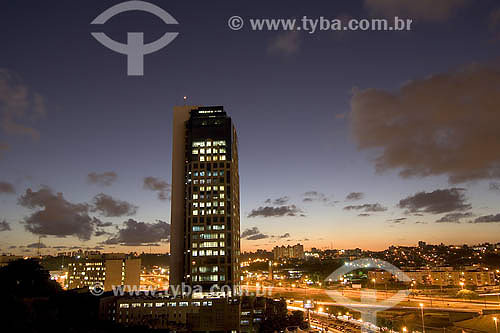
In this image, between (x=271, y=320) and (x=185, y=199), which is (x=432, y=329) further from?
(x=185, y=199)

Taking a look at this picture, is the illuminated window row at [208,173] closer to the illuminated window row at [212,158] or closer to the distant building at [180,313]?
the illuminated window row at [212,158]

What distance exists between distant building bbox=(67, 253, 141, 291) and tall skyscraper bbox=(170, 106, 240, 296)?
7631 cm

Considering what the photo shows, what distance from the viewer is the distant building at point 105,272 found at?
186 meters

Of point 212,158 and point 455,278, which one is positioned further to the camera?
point 455,278

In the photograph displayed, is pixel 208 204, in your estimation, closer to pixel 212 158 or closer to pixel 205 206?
pixel 205 206

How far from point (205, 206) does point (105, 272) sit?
96.9m

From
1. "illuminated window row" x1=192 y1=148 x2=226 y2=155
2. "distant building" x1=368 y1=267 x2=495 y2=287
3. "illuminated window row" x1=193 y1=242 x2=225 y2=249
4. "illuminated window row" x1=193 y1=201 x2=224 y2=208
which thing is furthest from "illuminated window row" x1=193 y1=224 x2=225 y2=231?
"distant building" x1=368 y1=267 x2=495 y2=287

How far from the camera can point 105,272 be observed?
188m

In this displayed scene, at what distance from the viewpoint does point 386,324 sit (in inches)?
3848

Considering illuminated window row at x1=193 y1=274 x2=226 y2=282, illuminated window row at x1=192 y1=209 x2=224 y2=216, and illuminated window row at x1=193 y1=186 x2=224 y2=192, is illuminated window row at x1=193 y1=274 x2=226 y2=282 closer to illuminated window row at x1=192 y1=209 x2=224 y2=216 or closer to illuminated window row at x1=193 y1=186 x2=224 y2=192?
illuminated window row at x1=192 y1=209 x2=224 y2=216

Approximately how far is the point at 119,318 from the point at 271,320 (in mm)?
40618

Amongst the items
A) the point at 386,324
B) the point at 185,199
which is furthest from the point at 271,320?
the point at 185,199

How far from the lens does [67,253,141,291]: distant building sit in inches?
7333
